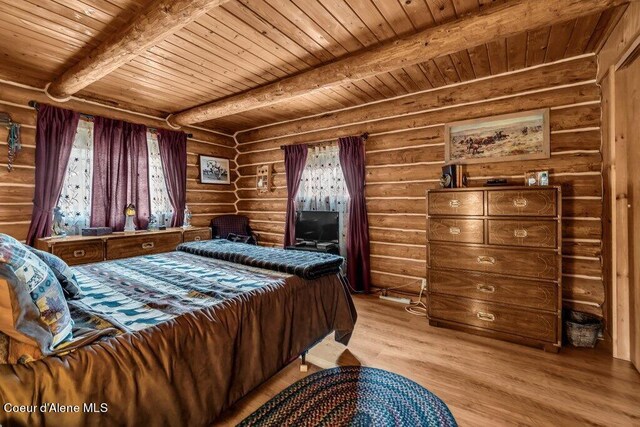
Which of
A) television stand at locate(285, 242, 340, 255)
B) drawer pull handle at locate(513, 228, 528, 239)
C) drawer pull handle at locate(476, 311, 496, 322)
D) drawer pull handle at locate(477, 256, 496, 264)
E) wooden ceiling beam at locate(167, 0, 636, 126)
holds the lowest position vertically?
drawer pull handle at locate(476, 311, 496, 322)

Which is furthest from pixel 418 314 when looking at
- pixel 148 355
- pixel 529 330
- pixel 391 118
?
pixel 148 355

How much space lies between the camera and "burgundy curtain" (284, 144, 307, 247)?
4.52 metres

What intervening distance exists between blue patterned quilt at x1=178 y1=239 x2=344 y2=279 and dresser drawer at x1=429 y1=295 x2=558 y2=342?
1.31 m

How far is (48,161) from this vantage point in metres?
3.19

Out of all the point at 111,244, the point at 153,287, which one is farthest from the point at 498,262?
the point at 111,244

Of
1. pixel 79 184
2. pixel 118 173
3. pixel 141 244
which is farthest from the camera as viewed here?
pixel 118 173

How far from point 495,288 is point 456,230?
0.63m

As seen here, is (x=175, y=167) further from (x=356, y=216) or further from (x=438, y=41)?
(x=438, y=41)

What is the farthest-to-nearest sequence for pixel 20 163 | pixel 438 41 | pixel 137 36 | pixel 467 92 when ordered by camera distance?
pixel 467 92
pixel 20 163
pixel 438 41
pixel 137 36

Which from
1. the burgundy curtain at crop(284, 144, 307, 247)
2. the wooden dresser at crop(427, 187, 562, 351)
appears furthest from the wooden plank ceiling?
the wooden dresser at crop(427, 187, 562, 351)

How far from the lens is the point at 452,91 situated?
10.9 feet

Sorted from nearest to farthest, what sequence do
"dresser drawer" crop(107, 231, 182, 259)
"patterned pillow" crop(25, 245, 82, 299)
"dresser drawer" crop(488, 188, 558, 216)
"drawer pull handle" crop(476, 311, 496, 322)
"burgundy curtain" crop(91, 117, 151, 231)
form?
"patterned pillow" crop(25, 245, 82, 299) → "dresser drawer" crop(488, 188, 558, 216) → "drawer pull handle" crop(476, 311, 496, 322) → "dresser drawer" crop(107, 231, 182, 259) → "burgundy curtain" crop(91, 117, 151, 231)

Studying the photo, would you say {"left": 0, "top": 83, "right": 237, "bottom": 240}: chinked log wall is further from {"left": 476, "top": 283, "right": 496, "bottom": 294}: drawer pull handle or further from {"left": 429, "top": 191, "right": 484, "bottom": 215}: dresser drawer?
{"left": 476, "top": 283, "right": 496, "bottom": 294}: drawer pull handle

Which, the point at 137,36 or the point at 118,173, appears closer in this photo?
the point at 137,36
